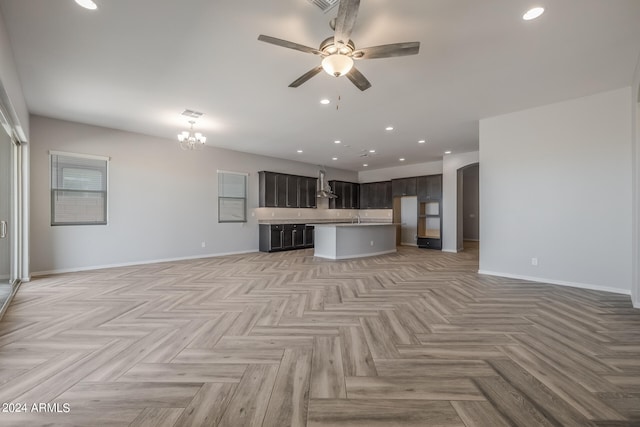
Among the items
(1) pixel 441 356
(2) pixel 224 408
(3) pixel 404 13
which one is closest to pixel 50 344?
(2) pixel 224 408

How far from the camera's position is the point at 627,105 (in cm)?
385

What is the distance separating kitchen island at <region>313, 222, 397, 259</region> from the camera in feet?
22.5

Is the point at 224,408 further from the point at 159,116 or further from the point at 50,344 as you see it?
the point at 159,116

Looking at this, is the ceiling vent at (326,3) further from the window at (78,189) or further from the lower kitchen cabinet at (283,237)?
the lower kitchen cabinet at (283,237)

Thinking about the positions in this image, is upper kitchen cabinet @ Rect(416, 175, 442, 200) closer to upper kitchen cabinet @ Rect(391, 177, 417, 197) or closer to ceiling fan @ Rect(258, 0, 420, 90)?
upper kitchen cabinet @ Rect(391, 177, 417, 197)

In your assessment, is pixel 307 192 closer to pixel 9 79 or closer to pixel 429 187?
pixel 429 187

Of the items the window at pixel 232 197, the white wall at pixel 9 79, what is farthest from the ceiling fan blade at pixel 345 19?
the window at pixel 232 197

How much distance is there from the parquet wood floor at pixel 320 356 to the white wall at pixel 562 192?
599 mm

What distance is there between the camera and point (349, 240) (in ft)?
23.1

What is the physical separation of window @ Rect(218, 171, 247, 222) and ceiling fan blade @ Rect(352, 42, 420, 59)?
5.95 metres

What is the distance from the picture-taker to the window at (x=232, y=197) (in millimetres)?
7520

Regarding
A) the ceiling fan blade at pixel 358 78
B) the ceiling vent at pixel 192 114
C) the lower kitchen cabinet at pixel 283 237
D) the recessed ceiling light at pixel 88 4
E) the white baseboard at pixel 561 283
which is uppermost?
the ceiling vent at pixel 192 114

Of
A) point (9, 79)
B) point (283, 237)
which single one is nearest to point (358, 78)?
point (9, 79)

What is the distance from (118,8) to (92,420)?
10.1 feet
